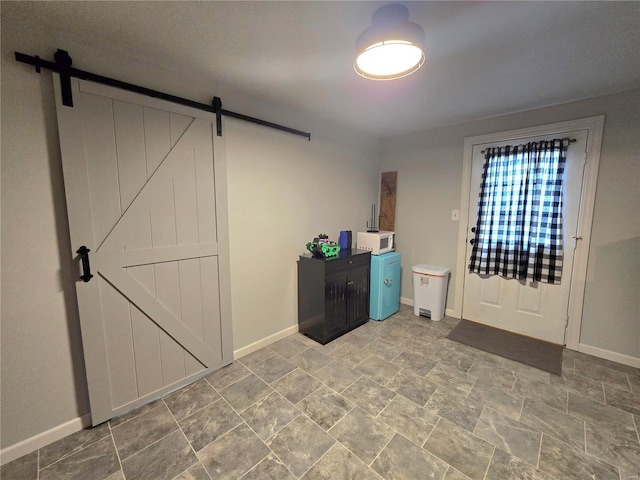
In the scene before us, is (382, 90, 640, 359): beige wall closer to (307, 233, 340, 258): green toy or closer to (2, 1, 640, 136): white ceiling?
(2, 1, 640, 136): white ceiling

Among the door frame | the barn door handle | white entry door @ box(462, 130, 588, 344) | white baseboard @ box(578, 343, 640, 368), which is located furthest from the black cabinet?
white baseboard @ box(578, 343, 640, 368)

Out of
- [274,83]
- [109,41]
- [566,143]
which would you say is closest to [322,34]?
[274,83]

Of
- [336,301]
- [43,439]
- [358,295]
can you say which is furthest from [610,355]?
[43,439]

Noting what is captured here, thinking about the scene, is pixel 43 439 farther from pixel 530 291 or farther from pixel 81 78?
pixel 530 291

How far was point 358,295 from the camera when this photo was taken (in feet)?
9.87

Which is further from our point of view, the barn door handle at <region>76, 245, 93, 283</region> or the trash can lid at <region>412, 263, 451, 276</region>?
the trash can lid at <region>412, 263, 451, 276</region>

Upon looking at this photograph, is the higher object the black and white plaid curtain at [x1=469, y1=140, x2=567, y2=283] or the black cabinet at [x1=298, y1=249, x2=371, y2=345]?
the black and white plaid curtain at [x1=469, y1=140, x2=567, y2=283]

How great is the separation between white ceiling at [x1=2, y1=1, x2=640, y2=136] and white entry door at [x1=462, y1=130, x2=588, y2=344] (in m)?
0.65

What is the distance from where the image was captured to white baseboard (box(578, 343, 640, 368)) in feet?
7.45

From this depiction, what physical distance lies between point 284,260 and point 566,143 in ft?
9.72

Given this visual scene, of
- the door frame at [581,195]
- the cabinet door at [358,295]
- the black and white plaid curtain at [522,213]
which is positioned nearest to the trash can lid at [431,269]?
the black and white plaid curtain at [522,213]

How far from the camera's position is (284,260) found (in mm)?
2715

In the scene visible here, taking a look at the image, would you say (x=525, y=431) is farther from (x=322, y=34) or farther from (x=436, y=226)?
(x=322, y=34)

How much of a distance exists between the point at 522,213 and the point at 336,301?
85.5 inches
